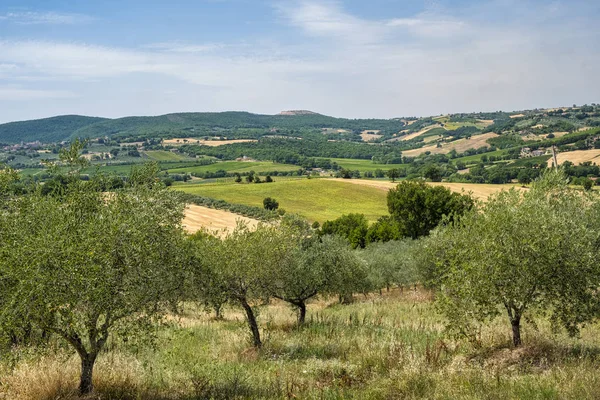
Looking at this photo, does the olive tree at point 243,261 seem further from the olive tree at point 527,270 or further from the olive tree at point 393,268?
the olive tree at point 393,268

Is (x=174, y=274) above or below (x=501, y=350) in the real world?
above

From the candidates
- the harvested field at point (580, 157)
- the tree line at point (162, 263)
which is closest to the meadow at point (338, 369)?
the tree line at point (162, 263)

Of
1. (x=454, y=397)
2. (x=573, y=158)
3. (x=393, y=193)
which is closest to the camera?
(x=454, y=397)

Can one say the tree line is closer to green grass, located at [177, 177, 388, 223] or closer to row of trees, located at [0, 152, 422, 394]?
row of trees, located at [0, 152, 422, 394]

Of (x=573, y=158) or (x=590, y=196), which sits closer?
(x=590, y=196)

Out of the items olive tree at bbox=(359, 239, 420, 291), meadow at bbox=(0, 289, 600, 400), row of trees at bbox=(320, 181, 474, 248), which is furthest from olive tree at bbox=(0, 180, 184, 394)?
row of trees at bbox=(320, 181, 474, 248)

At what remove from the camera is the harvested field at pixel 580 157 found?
137 metres

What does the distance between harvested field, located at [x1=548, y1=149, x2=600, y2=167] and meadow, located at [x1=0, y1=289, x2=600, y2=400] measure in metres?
139

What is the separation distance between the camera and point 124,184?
589 inches

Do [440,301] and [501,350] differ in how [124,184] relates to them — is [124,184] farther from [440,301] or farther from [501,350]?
[501,350]

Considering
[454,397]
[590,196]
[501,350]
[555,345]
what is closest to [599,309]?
[555,345]

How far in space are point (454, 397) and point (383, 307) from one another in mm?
22139

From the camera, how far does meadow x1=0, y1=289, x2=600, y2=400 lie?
11.4 m

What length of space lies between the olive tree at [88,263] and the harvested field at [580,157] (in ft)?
492
